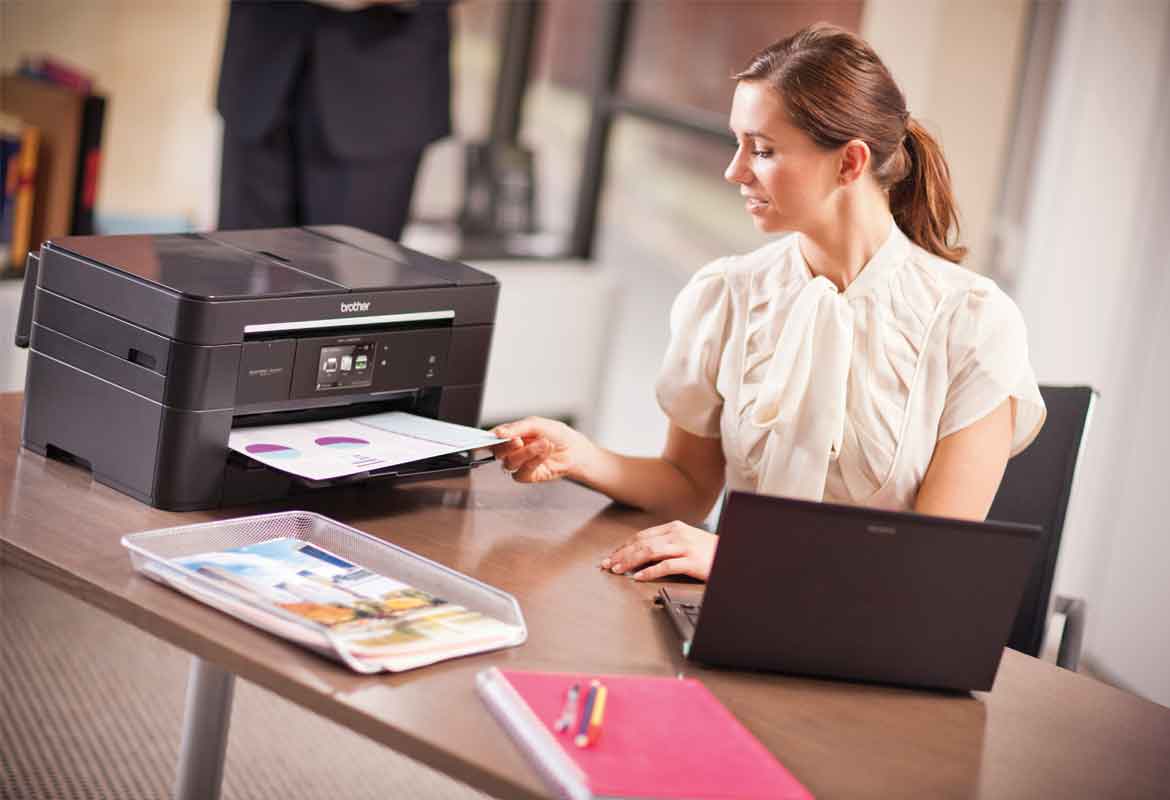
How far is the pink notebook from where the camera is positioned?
1.17 m

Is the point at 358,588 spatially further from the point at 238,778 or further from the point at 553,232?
the point at 553,232

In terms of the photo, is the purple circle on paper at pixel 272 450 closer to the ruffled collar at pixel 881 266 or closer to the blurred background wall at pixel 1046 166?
the ruffled collar at pixel 881 266

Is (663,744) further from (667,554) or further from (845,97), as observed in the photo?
(845,97)

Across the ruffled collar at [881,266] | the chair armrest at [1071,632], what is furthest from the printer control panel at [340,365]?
the chair armrest at [1071,632]

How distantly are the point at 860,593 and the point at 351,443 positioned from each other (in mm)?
654

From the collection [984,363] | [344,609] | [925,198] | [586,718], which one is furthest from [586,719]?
[925,198]

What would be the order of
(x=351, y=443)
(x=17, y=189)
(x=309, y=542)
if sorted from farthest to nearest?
(x=17, y=189) < (x=351, y=443) < (x=309, y=542)

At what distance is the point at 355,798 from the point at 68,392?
3.56 ft

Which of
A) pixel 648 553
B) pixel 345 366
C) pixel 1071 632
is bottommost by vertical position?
pixel 1071 632

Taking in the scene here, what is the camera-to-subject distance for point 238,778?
8.20 ft

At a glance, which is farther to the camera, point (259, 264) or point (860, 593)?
point (259, 264)

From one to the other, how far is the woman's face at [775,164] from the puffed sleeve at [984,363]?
0.77 ft

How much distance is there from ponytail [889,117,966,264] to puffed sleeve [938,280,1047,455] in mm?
110

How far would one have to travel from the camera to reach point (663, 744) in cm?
123
